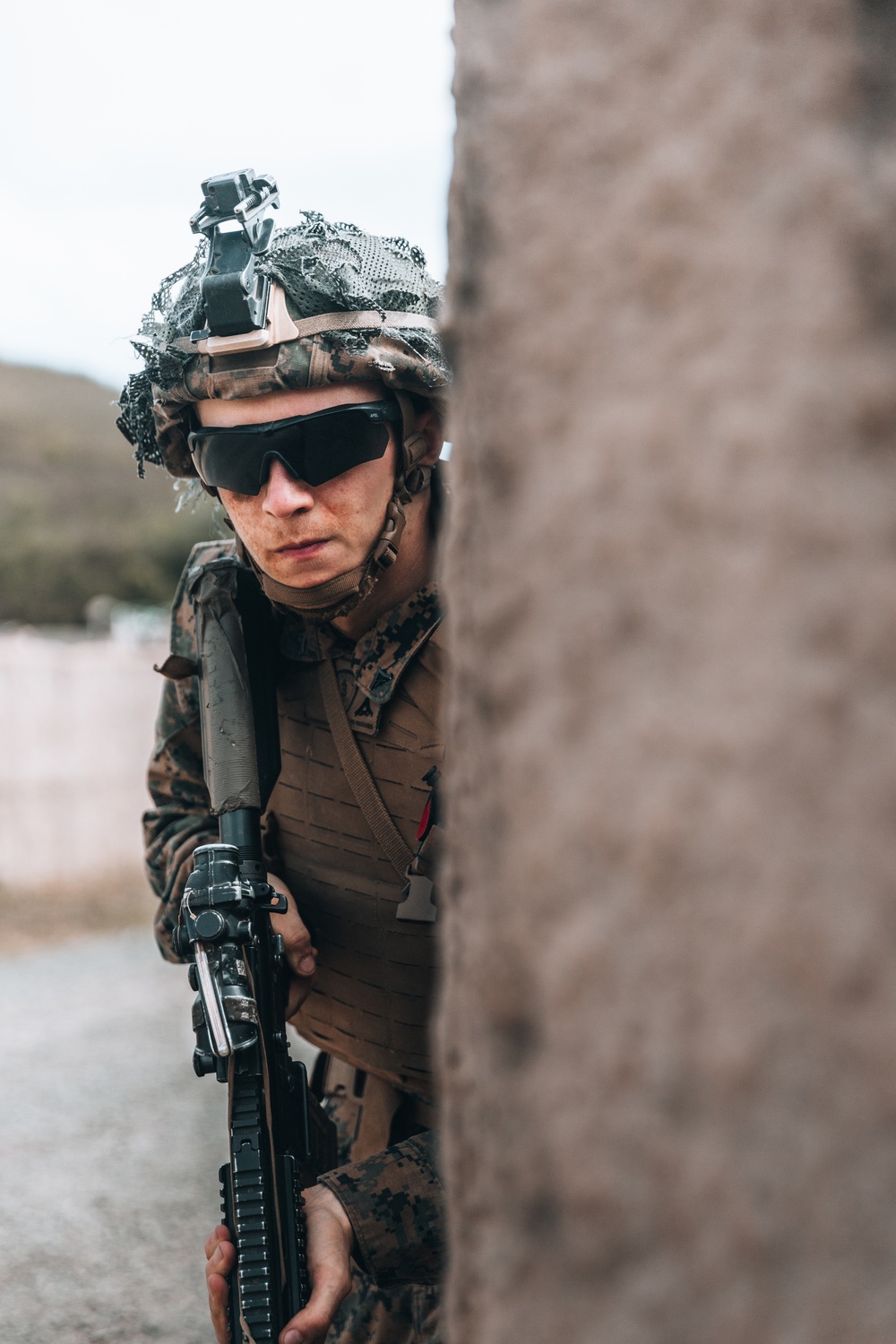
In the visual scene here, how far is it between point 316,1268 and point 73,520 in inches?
1354

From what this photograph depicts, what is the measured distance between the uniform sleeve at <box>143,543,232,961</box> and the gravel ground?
1.36m

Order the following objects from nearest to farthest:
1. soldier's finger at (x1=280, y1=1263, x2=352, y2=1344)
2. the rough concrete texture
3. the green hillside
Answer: the rough concrete texture, soldier's finger at (x1=280, y1=1263, x2=352, y2=1344), the green hillside

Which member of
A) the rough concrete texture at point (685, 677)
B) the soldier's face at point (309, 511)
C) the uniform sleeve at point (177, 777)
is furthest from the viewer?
the uniform sleeve at point (177, 777)

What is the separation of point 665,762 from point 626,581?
0.09m

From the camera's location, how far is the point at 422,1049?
6.47 feet

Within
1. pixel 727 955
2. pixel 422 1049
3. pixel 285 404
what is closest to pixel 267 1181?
pixel 422 1049

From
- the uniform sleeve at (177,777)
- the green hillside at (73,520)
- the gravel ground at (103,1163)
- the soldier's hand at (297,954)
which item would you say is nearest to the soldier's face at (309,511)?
the uniform sleeve at (177,777)

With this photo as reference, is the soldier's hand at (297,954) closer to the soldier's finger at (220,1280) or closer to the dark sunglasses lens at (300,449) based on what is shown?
the soldier's finger at (220,1280)

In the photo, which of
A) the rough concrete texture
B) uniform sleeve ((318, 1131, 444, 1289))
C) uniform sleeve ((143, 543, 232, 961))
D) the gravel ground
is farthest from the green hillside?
the rough concrete texture

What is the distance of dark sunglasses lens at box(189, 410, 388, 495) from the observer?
1753 mm

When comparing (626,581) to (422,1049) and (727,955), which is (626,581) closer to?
(727,955)

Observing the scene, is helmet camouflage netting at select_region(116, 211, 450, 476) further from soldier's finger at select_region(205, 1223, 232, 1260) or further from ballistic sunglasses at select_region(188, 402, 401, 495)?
soldier's finger at select_region(205, 1223, 232, 1260)

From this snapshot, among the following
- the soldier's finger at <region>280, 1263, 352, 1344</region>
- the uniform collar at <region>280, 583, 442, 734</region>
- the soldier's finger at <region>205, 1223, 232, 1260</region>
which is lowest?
the soldier's finger at <region>280, 1263, 352, 1344</region>

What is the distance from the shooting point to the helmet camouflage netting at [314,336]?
70.9 inches
